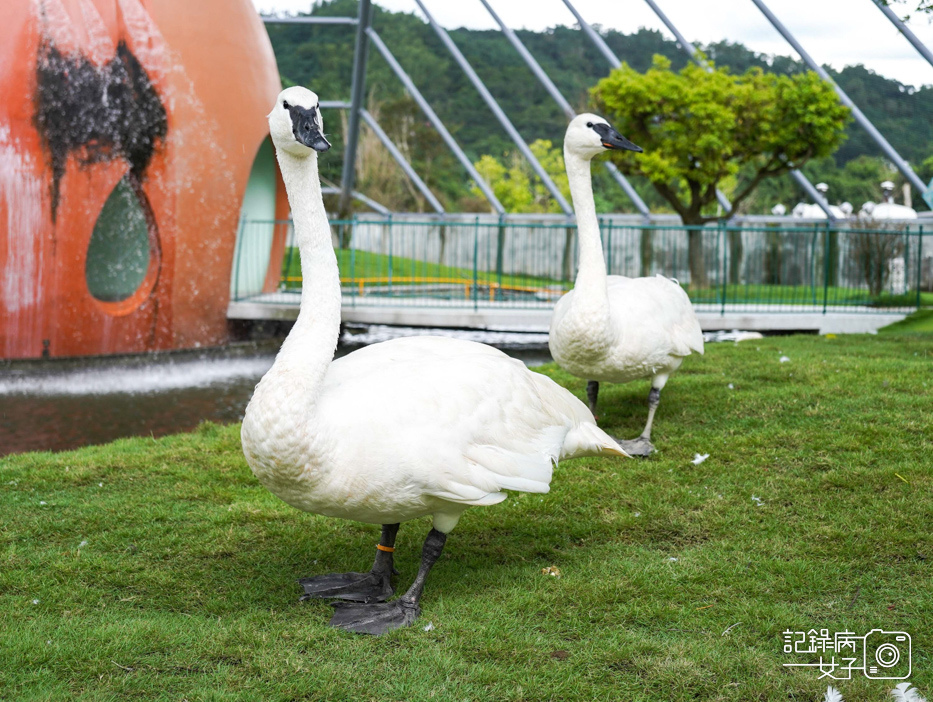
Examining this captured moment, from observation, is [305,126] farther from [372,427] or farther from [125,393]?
[125,393]

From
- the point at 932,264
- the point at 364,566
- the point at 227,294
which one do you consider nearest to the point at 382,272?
the point at 227,294

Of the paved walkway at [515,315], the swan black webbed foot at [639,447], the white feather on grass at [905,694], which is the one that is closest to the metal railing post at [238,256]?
the paved walkway at [515,315]

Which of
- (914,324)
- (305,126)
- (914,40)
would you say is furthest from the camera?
(914,40)

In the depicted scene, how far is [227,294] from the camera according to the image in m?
13.7

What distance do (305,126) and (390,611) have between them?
1862 mm

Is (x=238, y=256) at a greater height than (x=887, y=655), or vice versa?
(x=238, y=256)

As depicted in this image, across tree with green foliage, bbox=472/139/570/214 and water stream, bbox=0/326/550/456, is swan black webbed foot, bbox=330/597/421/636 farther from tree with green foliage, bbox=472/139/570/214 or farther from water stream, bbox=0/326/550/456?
tree with green foliage, bbox=472/139/570/214

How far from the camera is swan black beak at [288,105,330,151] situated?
3.28 metres

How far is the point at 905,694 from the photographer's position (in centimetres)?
290

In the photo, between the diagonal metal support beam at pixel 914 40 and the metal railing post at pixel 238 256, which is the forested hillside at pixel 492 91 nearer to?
the diagonal metal support beam at pixel 914 40

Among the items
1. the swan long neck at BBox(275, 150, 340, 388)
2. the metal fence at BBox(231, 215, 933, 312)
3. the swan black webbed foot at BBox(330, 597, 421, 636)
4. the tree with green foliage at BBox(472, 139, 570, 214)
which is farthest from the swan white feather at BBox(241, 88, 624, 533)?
the tree with green foliage at BBox(472, 139, 570, 214)

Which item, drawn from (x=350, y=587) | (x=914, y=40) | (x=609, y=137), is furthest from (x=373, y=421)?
(x=914, y=40)

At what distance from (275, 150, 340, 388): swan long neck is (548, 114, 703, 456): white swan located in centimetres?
234

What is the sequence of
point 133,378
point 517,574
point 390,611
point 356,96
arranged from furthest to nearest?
point 356,96 → point 133,378 → point 517,574 → point 390,611
